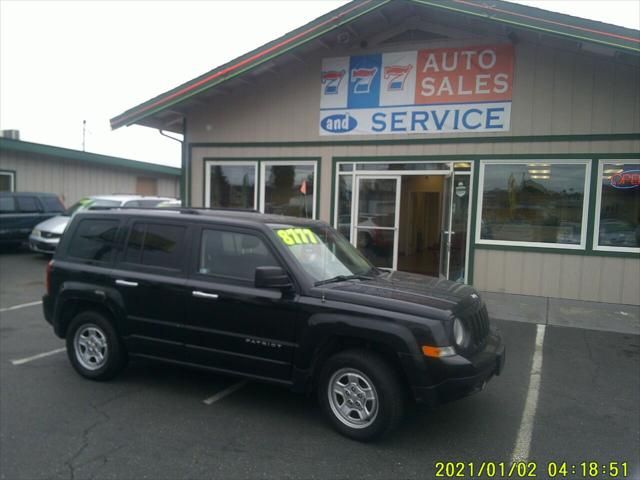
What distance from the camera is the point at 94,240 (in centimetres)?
527

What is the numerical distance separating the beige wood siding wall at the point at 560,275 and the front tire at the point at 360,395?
6018mm

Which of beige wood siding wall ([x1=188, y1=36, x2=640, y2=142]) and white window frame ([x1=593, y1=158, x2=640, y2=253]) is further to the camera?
white window frame ([x1=593, y1=158, x2=640, y2=253])

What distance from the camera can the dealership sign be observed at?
897 cm

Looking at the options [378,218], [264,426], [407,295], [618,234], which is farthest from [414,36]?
[264,426]

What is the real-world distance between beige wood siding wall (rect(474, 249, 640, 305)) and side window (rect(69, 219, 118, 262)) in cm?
658

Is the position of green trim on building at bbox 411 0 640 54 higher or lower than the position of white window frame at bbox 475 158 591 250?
higher

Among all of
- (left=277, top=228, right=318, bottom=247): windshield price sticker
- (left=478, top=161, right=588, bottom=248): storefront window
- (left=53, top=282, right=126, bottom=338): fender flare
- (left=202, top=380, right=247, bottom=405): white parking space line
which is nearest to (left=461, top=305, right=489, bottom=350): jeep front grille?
(left=277, top=228, right=318, bottom=247): windshield price sticker

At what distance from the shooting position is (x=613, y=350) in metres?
6.30

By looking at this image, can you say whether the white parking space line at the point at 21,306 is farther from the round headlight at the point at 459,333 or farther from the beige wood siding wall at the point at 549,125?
the round headlight at the point at 459,333

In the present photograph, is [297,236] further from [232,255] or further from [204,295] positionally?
[204,295]

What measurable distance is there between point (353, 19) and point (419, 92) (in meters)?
1.81

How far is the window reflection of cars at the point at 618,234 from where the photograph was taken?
8570 mm

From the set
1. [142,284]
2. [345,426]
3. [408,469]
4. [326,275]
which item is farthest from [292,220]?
[408,469]

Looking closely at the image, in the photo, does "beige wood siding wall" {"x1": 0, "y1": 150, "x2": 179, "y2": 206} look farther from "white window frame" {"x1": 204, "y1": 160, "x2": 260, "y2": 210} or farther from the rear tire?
the rear tire
